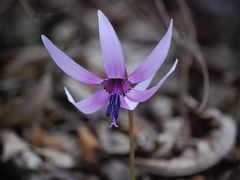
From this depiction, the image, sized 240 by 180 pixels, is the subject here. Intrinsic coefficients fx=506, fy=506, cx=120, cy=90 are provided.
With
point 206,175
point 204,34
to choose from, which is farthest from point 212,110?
Answer: point 204,34

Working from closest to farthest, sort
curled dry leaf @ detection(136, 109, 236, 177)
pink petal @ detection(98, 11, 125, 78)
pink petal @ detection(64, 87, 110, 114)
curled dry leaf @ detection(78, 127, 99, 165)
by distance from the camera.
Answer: pink petal @ detection(98, 11, 125, 78) → pink petal @ detection(64, 87, 110, 114) → curled dry leaf @ detection(136, 109, 236, 177) → curled dry leaf @ detection(78, 127, 99, 165)

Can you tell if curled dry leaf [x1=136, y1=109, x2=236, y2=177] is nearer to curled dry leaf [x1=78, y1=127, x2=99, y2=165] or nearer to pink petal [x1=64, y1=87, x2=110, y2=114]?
curled dry leaf [x1=78, y1=127, x2=99, y2=165]

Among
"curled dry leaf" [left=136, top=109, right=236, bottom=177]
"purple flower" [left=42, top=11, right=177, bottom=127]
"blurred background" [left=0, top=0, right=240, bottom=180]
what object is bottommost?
"blurred background" [left=0, top=0, right=240, bottom=180]

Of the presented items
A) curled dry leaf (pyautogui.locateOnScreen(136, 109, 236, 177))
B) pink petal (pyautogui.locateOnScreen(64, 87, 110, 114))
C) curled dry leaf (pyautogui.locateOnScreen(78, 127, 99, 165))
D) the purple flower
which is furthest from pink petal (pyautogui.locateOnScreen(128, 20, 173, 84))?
curled dry leaf (pyautogui.locateOnScreen(78, 127, 99, 165))

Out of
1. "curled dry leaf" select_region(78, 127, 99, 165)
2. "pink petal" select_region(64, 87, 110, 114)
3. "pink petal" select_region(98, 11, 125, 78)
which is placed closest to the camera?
"pink petal" select_region(98, 11, 125, 78)

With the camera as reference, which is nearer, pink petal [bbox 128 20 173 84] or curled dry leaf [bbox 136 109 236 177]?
pink petal [bbox 128 20 173 84]

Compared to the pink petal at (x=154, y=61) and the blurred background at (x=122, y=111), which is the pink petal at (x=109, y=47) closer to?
the pink petal at (x=154, y=61)

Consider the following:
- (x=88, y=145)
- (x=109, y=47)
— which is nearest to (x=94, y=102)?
(x=109, y=47)

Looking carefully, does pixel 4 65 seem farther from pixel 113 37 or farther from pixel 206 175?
pixel 113 37

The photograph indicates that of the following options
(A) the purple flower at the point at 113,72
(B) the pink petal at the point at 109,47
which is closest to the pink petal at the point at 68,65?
(A) the purple flower at the point at 113,72
